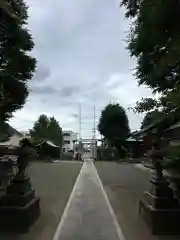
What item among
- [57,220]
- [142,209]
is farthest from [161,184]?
[57,220]

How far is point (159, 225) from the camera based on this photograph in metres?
9.45

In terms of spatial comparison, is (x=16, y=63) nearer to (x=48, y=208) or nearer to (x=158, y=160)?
(x=48, y=208)

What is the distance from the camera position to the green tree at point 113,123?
62.6m

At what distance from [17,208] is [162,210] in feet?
10.4

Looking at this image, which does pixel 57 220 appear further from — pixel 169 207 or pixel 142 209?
pixel 169 207

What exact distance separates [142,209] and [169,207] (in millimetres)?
1512

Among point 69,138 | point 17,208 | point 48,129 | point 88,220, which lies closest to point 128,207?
point 88,220

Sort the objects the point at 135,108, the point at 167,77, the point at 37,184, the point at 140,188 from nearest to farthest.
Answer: the point at 167,77 → the point at 135,108 → the point at 140,188 → the point at 37,184

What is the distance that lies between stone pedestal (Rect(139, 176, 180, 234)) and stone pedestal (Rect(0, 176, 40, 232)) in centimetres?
272

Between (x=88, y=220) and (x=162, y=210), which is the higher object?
(x=162, y=210)

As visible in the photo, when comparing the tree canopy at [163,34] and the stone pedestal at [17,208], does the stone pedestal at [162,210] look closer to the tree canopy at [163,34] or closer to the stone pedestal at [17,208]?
the tree canopy at [163,34]

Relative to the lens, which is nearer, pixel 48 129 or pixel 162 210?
pixel 162 210

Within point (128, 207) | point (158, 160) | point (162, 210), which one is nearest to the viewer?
point (162, 210)

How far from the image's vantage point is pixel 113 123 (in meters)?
64.8
